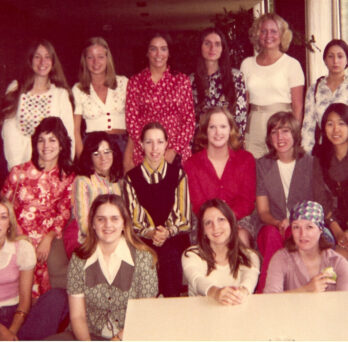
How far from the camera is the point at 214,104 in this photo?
3.79 metres

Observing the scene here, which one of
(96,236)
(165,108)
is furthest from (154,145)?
(96,236)

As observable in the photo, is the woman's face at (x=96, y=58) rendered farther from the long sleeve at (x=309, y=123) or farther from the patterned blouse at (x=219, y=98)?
the long sleeve at (x=309, y=123)

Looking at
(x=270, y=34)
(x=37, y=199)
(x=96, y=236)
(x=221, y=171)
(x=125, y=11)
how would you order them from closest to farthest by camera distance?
1. (x=96, y=236)
2. (x=37, y=199)
3. (x=221, y=171)
4. (x=270, y=34)
5. (x=125, y=11)

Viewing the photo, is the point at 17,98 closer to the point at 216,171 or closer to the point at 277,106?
the point at 216,171

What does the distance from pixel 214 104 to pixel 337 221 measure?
3.95ft

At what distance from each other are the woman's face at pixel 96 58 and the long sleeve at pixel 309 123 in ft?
4.92

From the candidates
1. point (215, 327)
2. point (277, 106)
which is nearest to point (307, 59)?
point (277, 106)

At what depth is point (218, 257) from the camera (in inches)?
A: 104

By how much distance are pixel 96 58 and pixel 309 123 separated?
1590mm

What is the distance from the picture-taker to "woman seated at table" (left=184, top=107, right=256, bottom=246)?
11.0ft

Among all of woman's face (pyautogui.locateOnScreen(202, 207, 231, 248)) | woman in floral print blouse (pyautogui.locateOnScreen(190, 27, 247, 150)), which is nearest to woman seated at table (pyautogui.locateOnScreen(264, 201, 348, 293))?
woman's face (pyautogui.locateOnScreen(202, 207, 231, 248))

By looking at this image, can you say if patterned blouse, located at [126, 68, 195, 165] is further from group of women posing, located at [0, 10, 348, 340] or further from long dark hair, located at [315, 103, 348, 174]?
long dark hair, located at [315, 103, 348, 174]

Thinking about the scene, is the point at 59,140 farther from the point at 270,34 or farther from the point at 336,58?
the point at 336,58

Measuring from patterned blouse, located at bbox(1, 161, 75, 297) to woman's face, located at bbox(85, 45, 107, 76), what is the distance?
36.1 inches
